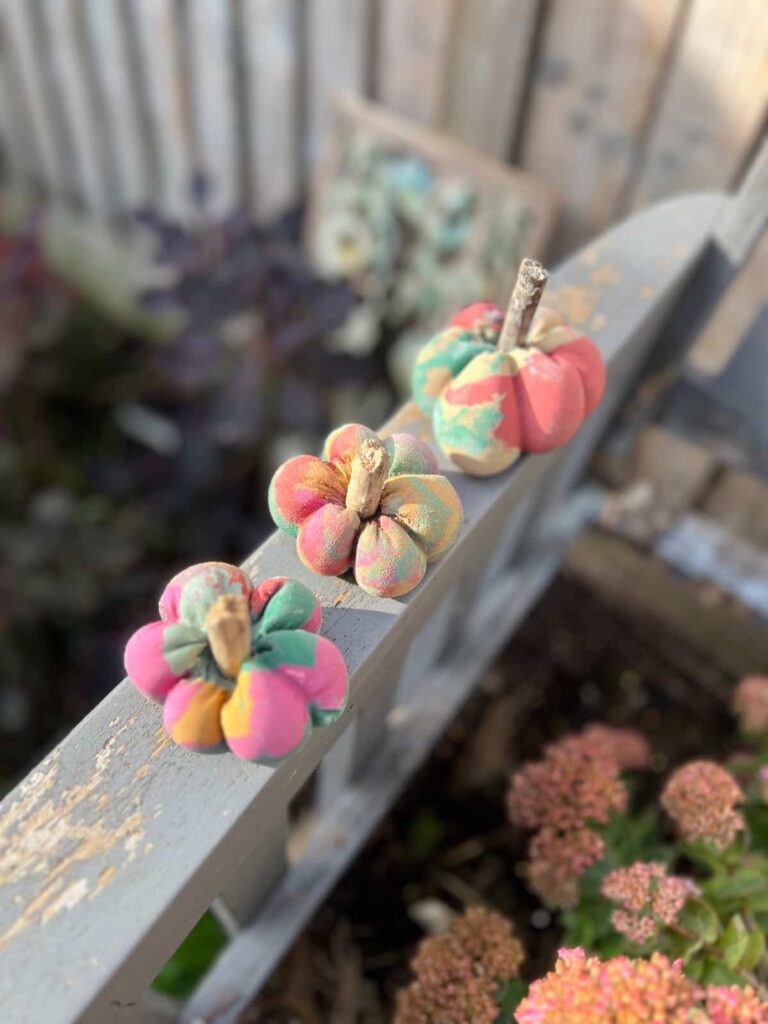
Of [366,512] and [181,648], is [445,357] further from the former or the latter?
[181,648]

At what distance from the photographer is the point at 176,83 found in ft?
5.30

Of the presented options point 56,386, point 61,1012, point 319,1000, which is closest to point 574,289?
point 61,1012

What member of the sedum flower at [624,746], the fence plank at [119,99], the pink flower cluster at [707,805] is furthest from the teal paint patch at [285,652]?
the fence plank at [119,99]

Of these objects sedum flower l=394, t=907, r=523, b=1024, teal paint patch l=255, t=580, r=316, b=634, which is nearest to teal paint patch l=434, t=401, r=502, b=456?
teal paint patch l=255, t=580, r=316, b=634

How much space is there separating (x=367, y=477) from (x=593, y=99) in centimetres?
93

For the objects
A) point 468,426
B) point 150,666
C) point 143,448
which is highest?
point 468,426

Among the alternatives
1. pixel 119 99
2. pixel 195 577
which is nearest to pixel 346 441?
pixel 195 577

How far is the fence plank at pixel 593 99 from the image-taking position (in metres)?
1.07

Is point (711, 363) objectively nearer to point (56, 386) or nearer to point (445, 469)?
point (445, 469)

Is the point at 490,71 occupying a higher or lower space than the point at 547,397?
higher

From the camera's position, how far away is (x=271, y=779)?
0.53 metres

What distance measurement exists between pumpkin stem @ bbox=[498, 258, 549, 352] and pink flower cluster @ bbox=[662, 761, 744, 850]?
0.46 metres

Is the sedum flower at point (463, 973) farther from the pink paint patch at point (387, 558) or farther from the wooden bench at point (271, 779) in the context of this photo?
the pink paint patch at point (387, 558)

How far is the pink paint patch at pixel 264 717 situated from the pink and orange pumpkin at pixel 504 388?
28cm
